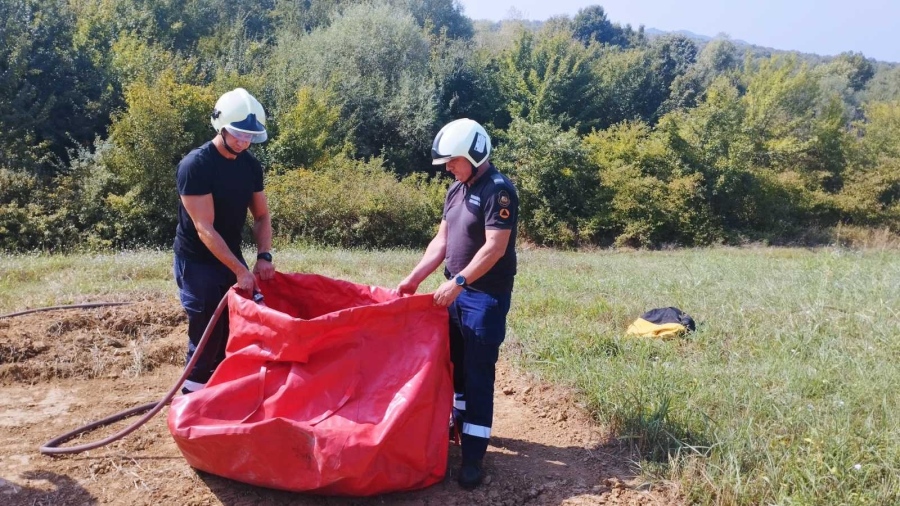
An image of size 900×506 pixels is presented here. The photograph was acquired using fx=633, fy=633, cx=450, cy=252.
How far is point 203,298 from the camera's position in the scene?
12.2 ft

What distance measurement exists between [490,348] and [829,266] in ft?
30.8

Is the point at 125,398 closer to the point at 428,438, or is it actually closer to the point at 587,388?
the point at 428,438

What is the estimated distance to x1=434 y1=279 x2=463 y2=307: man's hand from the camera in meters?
3.24

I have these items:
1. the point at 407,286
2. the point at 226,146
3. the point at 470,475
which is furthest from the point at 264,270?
the point at 470,475

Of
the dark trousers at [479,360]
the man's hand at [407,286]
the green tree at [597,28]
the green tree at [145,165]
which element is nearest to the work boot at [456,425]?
the dark trousers at [479,360]

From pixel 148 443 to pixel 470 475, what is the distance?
1882mm

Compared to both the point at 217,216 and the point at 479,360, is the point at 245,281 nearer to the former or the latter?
Result: the point at 217,216

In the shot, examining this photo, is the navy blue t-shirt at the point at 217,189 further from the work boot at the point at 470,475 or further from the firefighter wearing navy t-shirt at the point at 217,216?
the work boot at the point at 470,475

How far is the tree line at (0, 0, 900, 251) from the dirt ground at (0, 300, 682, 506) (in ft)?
42.0

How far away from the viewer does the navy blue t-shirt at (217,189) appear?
347 centimetres

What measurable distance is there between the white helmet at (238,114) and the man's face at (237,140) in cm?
3

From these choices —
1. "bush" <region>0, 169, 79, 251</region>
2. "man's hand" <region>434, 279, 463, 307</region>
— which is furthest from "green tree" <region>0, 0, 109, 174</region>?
"man's hand" <region>434, 279, 463, 307</region>

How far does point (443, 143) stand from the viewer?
329 cm

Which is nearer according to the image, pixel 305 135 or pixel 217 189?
pixel 217 189
